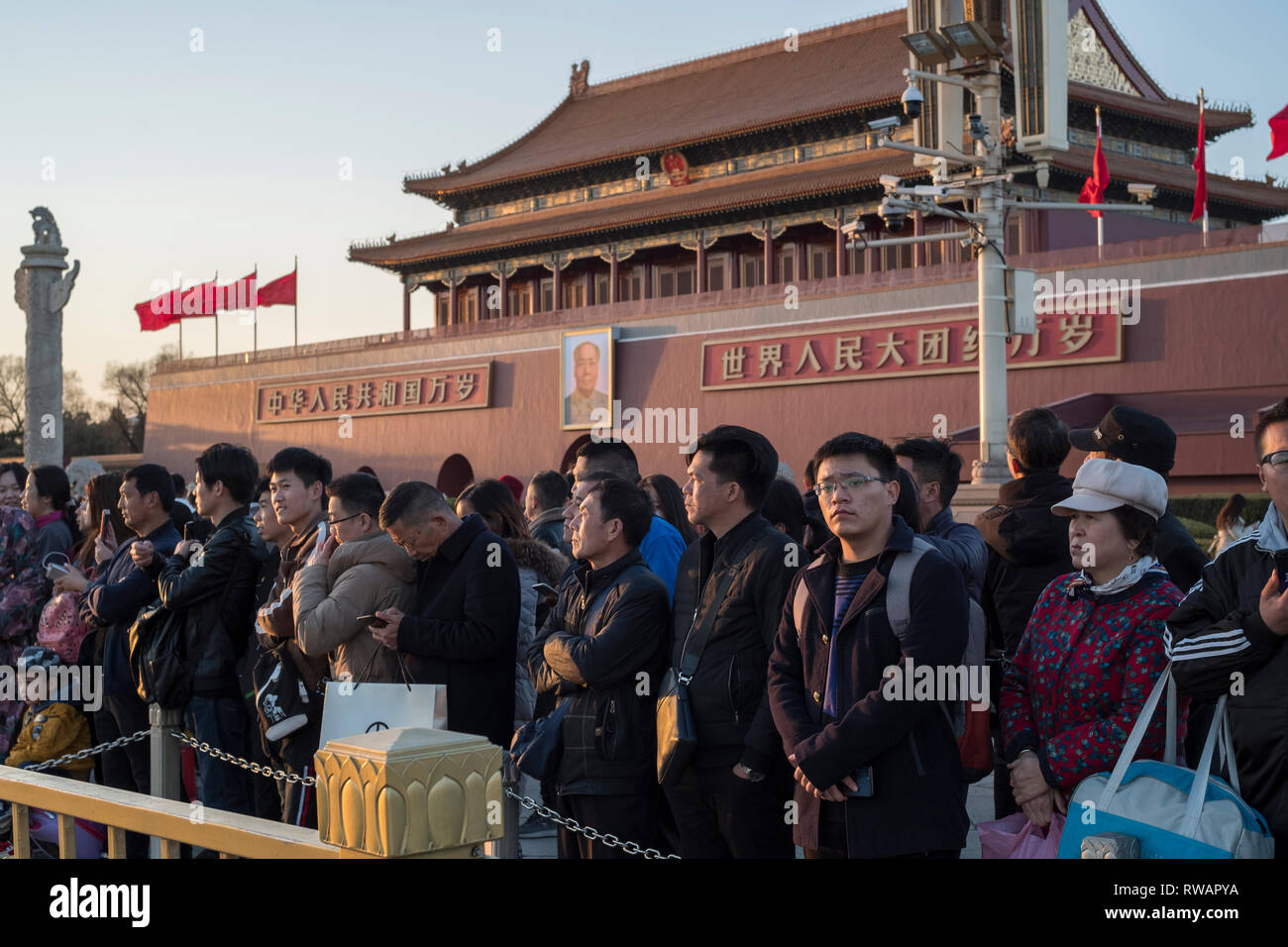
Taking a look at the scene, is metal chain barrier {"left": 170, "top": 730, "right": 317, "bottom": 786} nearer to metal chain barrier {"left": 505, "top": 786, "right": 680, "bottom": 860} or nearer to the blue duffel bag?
metal chain barrier {"left": 505, "top": 786, "right": 680, "bottom": 860}

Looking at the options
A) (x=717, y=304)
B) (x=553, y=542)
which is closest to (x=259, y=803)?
(x=553, y=542)

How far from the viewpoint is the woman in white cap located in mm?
2771

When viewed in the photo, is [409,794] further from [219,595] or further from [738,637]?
[219,595]

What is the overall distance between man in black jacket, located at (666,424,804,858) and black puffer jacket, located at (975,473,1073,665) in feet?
2.80

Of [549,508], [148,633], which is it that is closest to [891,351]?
[549,508]

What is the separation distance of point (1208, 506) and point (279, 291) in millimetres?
17062

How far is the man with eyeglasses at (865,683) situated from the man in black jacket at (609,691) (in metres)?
0.46

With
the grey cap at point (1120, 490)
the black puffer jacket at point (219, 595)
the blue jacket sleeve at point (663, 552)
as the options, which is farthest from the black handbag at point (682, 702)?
the black puffer jacket at point (219, 595)

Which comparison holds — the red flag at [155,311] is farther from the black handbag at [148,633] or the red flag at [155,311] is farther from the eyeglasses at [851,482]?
the eyeglasses at [851,482]

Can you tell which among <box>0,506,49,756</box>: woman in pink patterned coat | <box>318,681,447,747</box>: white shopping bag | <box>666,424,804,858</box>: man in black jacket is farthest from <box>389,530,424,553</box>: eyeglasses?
<box>0,506,49,756</box>: woman in pink patterned coat

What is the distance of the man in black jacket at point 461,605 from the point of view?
3.85m

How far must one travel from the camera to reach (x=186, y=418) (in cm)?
2777

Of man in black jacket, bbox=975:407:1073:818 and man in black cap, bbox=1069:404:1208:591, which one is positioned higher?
man in black cap, bbox=1069:404:1208:591
